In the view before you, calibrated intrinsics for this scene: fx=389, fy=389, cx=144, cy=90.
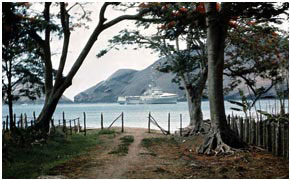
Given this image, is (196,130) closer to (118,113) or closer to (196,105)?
(196,105)

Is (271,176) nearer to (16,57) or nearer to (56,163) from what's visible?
(56,163)

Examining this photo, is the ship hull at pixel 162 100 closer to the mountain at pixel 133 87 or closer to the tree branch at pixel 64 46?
the mountain at pixel 133 87

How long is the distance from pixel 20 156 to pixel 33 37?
14.9ft

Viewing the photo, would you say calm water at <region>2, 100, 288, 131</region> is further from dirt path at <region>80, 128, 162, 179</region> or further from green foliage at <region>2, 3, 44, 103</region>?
dirt path at <region>80, 128, 162, 179</region>

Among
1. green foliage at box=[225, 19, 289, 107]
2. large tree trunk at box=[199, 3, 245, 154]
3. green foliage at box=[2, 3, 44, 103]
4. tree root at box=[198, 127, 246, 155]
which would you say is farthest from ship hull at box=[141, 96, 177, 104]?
tree root at box=[198, 127, 246, 155]

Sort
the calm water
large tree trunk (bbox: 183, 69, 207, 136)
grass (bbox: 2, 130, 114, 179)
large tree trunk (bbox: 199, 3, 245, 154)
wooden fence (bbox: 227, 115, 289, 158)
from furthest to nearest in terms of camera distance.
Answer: the calm water < large tree trunk (bbox: 183, 69, 207, 136) < large tree trunk (bbox: 199, 3, 245, 154) < wooden fence (bbox: 227, 115, 289, 158) < grass (bbox: 2, 130, 114, 179)

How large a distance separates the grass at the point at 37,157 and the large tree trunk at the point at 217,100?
10.2 ft

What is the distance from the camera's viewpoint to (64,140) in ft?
38.2

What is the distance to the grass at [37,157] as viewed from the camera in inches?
258

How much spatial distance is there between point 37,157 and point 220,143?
4065 millimetres

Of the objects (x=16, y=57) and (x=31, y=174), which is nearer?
(x=31, y=174)

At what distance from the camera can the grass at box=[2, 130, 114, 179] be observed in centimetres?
655

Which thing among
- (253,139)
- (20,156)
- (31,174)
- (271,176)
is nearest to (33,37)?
(20,156)

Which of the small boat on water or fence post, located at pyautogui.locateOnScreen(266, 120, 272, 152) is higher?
the small boat on water
